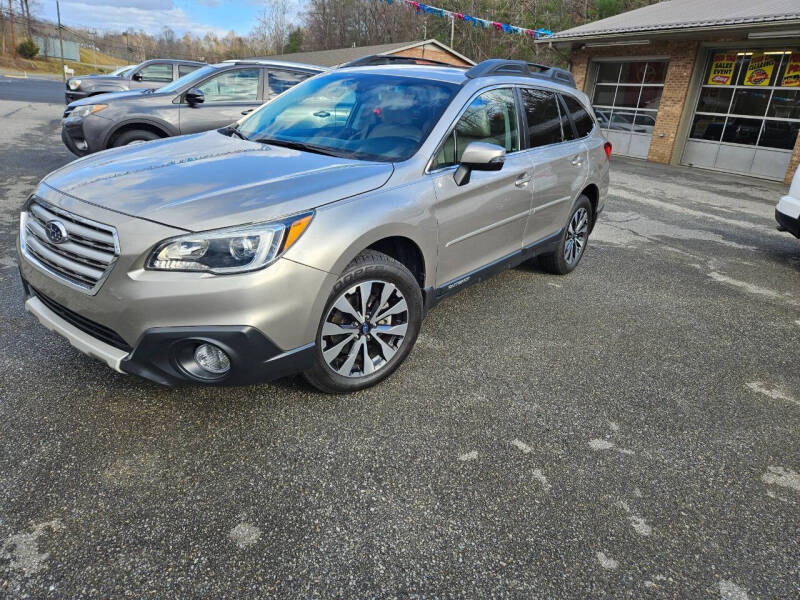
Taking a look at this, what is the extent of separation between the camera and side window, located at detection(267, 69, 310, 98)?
813 cm

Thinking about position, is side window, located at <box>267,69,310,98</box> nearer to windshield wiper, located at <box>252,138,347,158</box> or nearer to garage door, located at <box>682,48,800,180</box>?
windshield wiper, located at <box>252,138,347,158</box>

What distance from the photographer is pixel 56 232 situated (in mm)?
2480

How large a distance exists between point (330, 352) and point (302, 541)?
97 cm

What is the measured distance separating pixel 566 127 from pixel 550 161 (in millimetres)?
591

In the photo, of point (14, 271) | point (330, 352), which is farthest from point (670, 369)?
point (14, 271)

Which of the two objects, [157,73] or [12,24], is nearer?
[157,73]

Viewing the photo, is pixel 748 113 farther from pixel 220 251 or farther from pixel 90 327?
pixel 90 327

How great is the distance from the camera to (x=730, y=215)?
9.19m

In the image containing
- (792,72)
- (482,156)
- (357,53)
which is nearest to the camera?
(482,156)

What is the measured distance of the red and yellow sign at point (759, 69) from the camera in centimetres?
1423

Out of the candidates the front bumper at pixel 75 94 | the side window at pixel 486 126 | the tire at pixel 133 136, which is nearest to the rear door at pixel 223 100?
the tire at pixel 133 136

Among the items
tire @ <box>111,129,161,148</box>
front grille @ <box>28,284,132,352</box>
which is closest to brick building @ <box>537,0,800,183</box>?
tire @ <box>111,129,161,148</box>

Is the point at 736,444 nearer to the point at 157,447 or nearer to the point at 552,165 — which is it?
the point at 552,165

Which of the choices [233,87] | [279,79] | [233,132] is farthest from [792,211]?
[233,87]
